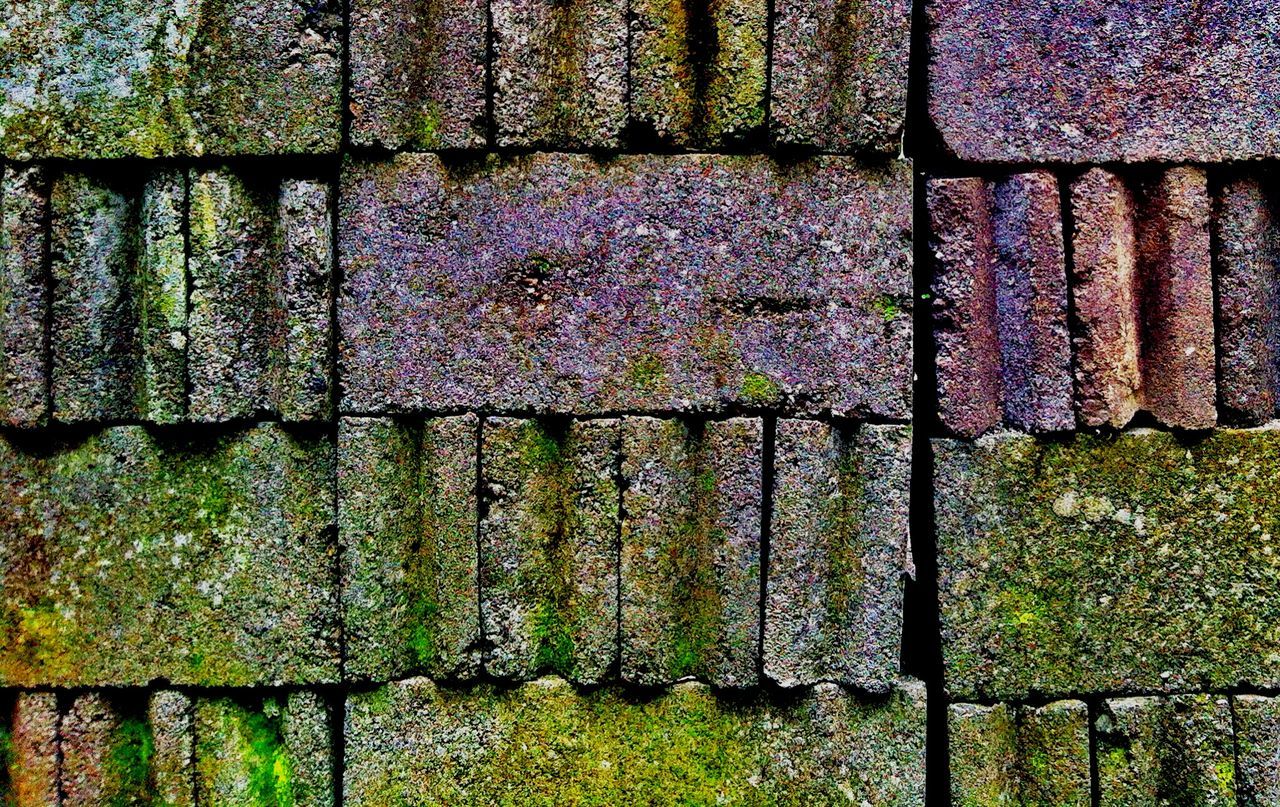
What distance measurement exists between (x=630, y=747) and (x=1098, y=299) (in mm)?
1654

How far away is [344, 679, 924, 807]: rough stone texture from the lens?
2498 millimetres

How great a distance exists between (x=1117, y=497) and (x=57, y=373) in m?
2.73

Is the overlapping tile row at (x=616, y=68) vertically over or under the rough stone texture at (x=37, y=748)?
over

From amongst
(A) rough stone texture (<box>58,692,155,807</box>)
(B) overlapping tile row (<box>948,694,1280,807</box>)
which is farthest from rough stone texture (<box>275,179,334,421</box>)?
(B) overlapping tile row (<box>948,694,1280,807</box>)

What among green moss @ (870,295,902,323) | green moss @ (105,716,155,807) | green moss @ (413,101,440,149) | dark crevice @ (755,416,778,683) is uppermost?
green moss @ (413,101,440,149)

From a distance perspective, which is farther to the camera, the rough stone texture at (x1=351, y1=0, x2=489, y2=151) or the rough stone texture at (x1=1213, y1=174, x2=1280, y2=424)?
the rough stone texture at (x1=1213, y1=174, x2=1280, y2=424)

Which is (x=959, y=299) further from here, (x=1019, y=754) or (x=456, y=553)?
(x=456, y=553)

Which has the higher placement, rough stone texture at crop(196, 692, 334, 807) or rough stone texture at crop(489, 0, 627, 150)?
rough stone texture at crop(489, 0, 627, 150)

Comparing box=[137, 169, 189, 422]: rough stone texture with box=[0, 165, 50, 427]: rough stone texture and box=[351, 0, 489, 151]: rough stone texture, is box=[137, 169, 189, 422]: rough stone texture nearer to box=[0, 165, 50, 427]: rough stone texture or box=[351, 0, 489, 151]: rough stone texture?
box=[0, 165, 50, 427]: rough stone texture

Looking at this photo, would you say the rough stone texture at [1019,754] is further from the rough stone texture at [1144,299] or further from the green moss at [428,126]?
the green moss at [428,126]

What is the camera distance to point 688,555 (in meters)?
2.50

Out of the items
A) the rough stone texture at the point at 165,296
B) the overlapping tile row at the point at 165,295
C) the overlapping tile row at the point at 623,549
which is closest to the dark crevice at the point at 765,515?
the overlapping tile row at the point at 623,549

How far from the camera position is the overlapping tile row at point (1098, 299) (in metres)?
2.51

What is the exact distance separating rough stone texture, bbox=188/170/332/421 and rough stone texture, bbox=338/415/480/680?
21cm
